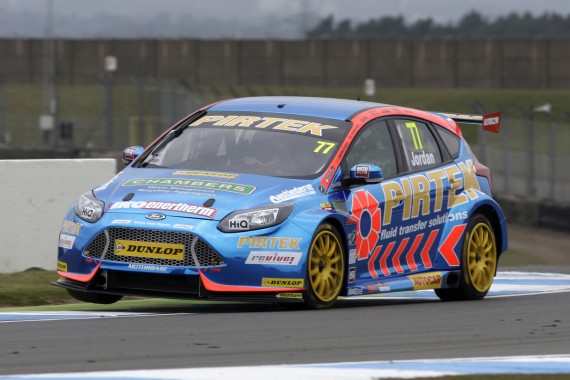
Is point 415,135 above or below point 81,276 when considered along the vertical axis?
above

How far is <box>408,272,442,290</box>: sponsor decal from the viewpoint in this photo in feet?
34.9

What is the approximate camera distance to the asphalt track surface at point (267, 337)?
275 inches

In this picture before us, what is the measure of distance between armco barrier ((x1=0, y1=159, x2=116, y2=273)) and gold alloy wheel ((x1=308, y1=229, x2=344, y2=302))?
4141 millimetres

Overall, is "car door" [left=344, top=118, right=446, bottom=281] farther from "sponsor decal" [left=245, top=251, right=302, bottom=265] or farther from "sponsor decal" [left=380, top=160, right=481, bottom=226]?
"sponsor decal" [left=245, top=251, right=302, bottom=265]

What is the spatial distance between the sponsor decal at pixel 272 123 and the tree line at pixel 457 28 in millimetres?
58614

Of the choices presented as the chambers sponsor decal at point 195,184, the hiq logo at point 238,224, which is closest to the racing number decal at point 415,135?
the chambers sponsor decal at point 195,184

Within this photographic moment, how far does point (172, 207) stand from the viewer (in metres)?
8.99

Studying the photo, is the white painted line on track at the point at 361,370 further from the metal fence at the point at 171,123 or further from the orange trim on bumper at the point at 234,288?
the metal fence at the point at 171,123

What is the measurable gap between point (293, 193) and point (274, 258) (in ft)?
1.69

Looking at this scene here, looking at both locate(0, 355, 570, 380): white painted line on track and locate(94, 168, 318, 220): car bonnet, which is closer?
locate(0, 355, 570, 380): white painted line on track

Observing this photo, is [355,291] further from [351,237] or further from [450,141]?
[450,141]

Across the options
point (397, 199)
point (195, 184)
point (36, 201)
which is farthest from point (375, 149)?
point (36, 201)

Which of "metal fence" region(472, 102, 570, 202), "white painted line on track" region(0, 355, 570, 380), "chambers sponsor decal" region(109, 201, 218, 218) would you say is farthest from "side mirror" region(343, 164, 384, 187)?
"metal fence" region(472, 102, 570, 202)

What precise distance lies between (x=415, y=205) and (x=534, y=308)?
3.74 ft
